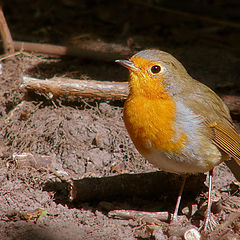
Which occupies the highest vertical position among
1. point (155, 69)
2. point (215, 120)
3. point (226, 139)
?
point (155, 69)

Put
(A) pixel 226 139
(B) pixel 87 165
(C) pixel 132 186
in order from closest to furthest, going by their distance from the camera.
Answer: (A) pixel 226 139 < (C) pixel 132 186 < (B) pixel 87 165

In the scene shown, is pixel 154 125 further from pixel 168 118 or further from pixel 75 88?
pixel 75 88

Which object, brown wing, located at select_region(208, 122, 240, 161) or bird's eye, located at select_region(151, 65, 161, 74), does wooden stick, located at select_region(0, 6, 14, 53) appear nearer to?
bird's eye, located at select_region(151, 65, 161, 74)

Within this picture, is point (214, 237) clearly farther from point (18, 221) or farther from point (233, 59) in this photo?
point (233, 59)

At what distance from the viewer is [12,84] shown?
518cm

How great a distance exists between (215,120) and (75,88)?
74.2 inches

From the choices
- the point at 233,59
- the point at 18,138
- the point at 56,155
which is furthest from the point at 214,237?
the point at 233,59

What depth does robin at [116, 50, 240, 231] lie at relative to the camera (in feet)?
10.6

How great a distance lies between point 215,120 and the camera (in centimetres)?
356

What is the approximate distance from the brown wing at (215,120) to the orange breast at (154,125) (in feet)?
0.82

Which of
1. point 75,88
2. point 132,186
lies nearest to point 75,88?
point 75,88

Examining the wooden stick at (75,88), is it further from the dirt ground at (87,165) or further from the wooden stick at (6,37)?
the wooden stick at (6,37)

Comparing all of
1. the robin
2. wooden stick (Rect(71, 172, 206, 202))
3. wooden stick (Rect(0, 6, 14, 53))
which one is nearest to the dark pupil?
the robin

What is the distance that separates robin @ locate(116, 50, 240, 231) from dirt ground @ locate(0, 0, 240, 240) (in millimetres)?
683
